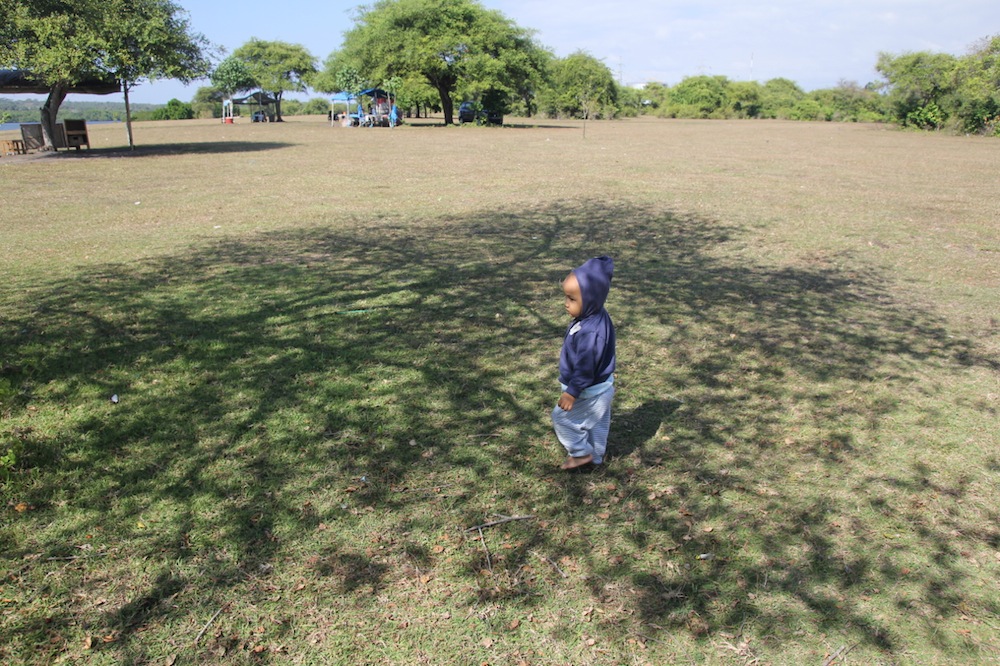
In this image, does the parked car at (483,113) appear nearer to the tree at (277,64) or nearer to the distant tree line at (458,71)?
the distant tree line at (458,71)

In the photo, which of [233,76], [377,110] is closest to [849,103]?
[377,110]

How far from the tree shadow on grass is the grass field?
2 cm

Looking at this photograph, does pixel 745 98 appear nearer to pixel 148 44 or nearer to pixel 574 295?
pixel 148 44

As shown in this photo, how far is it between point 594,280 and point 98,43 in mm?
22243

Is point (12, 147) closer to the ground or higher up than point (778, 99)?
closer to the ground

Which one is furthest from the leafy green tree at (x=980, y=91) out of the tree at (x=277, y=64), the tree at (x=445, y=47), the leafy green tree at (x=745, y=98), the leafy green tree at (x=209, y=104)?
the leafy green tree at (x=209, y=104)

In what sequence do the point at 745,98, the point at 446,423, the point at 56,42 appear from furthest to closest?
1. the point at 745,98
2. the point at 56,42
3. the point at 446,423

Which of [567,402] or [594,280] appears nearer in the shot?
[594,280]

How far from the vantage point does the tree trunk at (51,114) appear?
2273cm

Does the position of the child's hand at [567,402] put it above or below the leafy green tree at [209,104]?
below

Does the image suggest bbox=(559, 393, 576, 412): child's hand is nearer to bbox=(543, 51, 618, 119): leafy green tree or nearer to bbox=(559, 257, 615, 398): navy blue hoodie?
bbox=(559, 257, 615, 398): navy blue hoodie

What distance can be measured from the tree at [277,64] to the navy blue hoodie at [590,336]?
73229 millimetres

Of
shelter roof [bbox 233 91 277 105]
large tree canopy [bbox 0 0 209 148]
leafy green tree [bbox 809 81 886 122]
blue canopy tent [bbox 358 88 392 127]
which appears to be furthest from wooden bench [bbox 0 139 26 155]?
leafy green tree [bbox 809 81 886 122]

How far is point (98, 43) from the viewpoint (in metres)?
19.8
